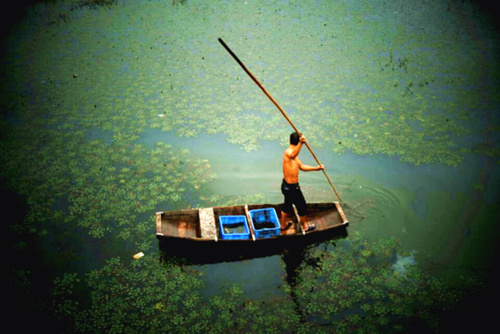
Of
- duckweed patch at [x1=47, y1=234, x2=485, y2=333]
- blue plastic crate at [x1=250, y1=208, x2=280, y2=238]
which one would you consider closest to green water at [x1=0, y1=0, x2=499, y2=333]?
duckweed patch at [x1=47, y1=234, x2=485, y2=333]

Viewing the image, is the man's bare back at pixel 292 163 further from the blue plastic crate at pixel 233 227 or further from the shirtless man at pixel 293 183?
the blue plastic crate at pixel 233 227

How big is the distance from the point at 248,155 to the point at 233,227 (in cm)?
183

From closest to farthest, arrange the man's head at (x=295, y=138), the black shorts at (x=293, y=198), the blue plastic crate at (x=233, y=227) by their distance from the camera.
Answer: the man's head at (x=295, y=138) < the blue plastic crate at (x=233, y=227) < the black shorts at (x=293, y=198)

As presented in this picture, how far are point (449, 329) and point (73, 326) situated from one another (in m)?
4.22

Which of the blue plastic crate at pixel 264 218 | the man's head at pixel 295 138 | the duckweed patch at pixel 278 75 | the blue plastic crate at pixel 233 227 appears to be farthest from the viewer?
the duckweed patch at pixel 278 75

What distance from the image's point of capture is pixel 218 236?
5.39 m

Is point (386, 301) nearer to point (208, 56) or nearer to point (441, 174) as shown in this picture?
point (441, 174)

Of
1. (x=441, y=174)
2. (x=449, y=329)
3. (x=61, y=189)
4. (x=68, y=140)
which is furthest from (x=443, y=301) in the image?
(x=68, y=140)

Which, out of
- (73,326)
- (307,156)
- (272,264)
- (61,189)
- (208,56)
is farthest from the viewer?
(208,56)

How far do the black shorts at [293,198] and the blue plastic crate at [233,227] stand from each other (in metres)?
0.62

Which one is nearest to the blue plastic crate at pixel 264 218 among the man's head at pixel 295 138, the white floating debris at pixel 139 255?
the man's head at pixel 295 138

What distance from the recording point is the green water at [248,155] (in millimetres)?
4805

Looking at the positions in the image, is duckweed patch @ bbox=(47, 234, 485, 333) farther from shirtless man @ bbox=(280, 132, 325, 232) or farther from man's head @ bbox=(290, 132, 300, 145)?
man's head @ bbox=(290, 132, 300, 145)

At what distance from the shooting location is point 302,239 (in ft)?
17.6
